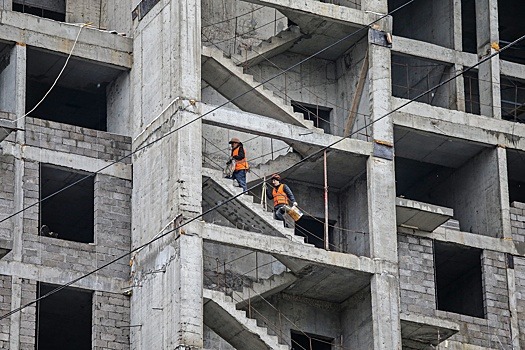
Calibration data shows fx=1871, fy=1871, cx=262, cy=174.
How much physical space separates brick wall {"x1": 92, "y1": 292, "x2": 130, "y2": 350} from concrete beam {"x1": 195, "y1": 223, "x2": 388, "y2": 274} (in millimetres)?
3084

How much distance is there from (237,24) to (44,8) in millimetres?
5918

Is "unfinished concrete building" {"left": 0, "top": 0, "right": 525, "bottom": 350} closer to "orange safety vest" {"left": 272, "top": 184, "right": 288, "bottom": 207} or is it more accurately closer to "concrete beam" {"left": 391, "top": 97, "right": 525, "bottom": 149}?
"concrete beam" {"left": 391, "top": 97, "right": 525, "bottom": 149}

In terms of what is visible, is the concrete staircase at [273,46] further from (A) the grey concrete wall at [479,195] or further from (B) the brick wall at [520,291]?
(B) the brick wall at [520,291]

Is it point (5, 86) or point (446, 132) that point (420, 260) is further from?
point (5, 86)

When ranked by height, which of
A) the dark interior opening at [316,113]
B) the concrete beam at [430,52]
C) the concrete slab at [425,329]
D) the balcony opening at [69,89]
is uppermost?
the concrete beam at [430,52]

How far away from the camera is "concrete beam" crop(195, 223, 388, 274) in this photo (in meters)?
47.1

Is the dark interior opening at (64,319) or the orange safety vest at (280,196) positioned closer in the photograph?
the orange safety vest at (280,196)

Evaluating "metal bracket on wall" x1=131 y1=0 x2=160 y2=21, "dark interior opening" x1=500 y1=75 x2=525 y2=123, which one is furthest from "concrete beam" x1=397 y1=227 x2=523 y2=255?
"metal bracket on wall" x1=131 y1=0 x2=160 y2=21

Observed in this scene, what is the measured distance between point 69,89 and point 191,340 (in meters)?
10.4

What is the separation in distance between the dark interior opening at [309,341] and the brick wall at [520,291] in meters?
5.49

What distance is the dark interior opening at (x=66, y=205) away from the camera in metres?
49.3

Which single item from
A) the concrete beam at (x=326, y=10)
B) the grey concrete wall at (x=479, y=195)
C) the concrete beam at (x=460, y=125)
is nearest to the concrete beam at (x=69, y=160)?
the concrete beam at (x=326, y=10)

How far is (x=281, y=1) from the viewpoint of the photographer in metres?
50.5

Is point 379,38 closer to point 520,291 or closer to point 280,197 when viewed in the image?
point 280,197
